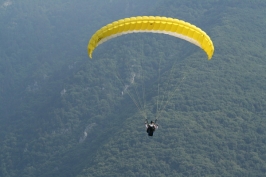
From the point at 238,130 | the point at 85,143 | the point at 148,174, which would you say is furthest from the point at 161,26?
the point at 85,143

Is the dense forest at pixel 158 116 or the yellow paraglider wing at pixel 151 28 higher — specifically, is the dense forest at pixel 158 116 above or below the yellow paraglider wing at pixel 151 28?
above

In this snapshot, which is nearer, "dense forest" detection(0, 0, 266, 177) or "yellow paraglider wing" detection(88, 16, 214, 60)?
"yellow paraglider wing" detection(88, 16, 214, 60)

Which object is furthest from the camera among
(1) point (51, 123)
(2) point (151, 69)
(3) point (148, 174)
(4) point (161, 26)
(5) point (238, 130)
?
(2) point (151, 69)

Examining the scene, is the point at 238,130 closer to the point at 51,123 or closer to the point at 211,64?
the point at 211,64

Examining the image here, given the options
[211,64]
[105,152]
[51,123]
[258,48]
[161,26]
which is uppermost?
[258,48]

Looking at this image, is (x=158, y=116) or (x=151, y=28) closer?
(x=151, y=28)

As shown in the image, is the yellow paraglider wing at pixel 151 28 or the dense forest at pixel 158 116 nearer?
the yellow paraglider wing at pixel 151 28

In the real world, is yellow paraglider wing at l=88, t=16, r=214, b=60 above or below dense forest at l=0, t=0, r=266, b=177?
below

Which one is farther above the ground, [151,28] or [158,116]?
[158,116]
